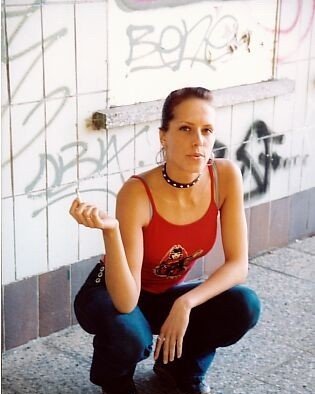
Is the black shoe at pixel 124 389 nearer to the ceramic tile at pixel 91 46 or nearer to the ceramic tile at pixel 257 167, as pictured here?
the ceramic tile at pixel 91 46

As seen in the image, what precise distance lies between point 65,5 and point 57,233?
971 mm

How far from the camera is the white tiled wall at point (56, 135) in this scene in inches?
125

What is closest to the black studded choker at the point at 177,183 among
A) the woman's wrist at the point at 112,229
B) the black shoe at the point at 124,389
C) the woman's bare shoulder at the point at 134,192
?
the woman's bare shoulder at the point at 134,192

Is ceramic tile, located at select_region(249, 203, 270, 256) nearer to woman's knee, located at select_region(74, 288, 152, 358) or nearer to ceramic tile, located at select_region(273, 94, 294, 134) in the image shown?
ceramic tile, located at select_region(273, 94, 294, 134)

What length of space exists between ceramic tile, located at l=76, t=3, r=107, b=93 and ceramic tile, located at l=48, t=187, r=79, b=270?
0.47m

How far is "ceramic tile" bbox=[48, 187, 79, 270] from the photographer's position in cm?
343

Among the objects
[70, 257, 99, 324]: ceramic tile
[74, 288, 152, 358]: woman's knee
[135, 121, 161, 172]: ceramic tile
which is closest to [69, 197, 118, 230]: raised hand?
[74, 288, 152, 358]: woman's knee

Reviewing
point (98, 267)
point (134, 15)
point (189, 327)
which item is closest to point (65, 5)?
point (134, 15)

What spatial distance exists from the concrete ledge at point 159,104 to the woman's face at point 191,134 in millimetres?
758

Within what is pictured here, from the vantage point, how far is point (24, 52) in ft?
10.3

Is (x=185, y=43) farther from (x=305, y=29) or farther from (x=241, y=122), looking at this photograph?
(x=305, y=29)

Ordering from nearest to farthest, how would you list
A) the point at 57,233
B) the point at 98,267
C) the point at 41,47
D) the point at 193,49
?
the point at 98,267 → the point at 41,47 → the point at 57,233 → the point at 193,49

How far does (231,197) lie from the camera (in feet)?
9.67

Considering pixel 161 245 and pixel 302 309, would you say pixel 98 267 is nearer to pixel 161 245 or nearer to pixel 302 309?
pixel 161 245
